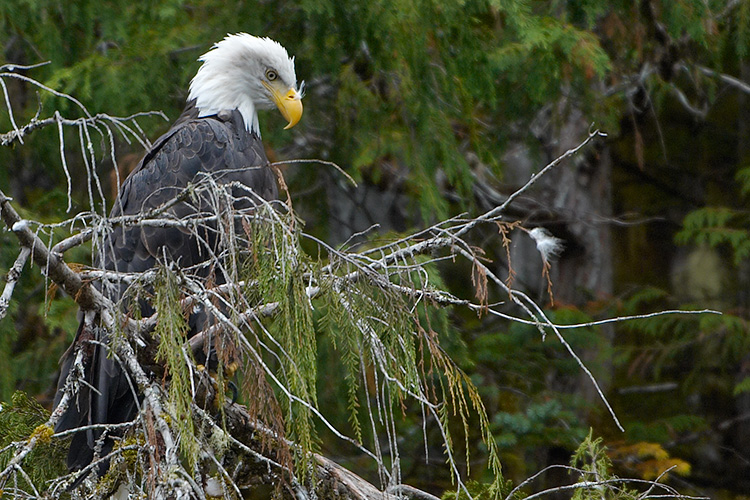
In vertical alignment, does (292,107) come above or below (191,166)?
above

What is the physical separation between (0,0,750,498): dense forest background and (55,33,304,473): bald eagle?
356 millimetres

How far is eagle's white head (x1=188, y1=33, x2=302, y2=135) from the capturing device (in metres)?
4.20

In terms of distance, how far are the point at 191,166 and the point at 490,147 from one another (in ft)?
9.06

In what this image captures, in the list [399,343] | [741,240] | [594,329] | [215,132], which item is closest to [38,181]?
[215,132]

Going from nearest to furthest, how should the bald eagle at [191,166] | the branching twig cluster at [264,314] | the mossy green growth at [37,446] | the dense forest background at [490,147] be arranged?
1. the branching twig cluster at [264,314]
2. the mossy green growth at [37,446]
3. the bald eagle at [191,166]
4. the dense forest background at [490,147]

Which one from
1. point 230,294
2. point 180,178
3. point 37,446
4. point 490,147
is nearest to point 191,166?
point 180,178

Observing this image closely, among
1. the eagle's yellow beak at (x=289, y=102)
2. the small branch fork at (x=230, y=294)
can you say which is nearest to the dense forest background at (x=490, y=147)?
the eagle's yellow beak at (x=289, y=102)

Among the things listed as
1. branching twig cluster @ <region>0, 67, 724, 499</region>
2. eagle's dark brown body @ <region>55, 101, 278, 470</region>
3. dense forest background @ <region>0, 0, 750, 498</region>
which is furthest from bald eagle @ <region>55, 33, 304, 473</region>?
branching twig cluster @ <region>0, 67, 724, 499</region>

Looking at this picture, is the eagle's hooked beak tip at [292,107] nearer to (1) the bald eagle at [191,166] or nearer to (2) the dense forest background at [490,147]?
(1) the bald eagle at [191,166]

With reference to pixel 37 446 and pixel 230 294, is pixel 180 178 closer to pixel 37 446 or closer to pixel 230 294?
pixel 37 446

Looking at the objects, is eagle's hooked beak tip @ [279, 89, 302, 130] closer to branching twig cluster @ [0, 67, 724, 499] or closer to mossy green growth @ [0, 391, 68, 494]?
mossy green growth @ [0, 391, 68, 494]

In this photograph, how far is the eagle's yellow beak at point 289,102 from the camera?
4.12m

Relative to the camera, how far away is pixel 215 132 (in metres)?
3.89

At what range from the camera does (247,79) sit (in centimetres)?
427
